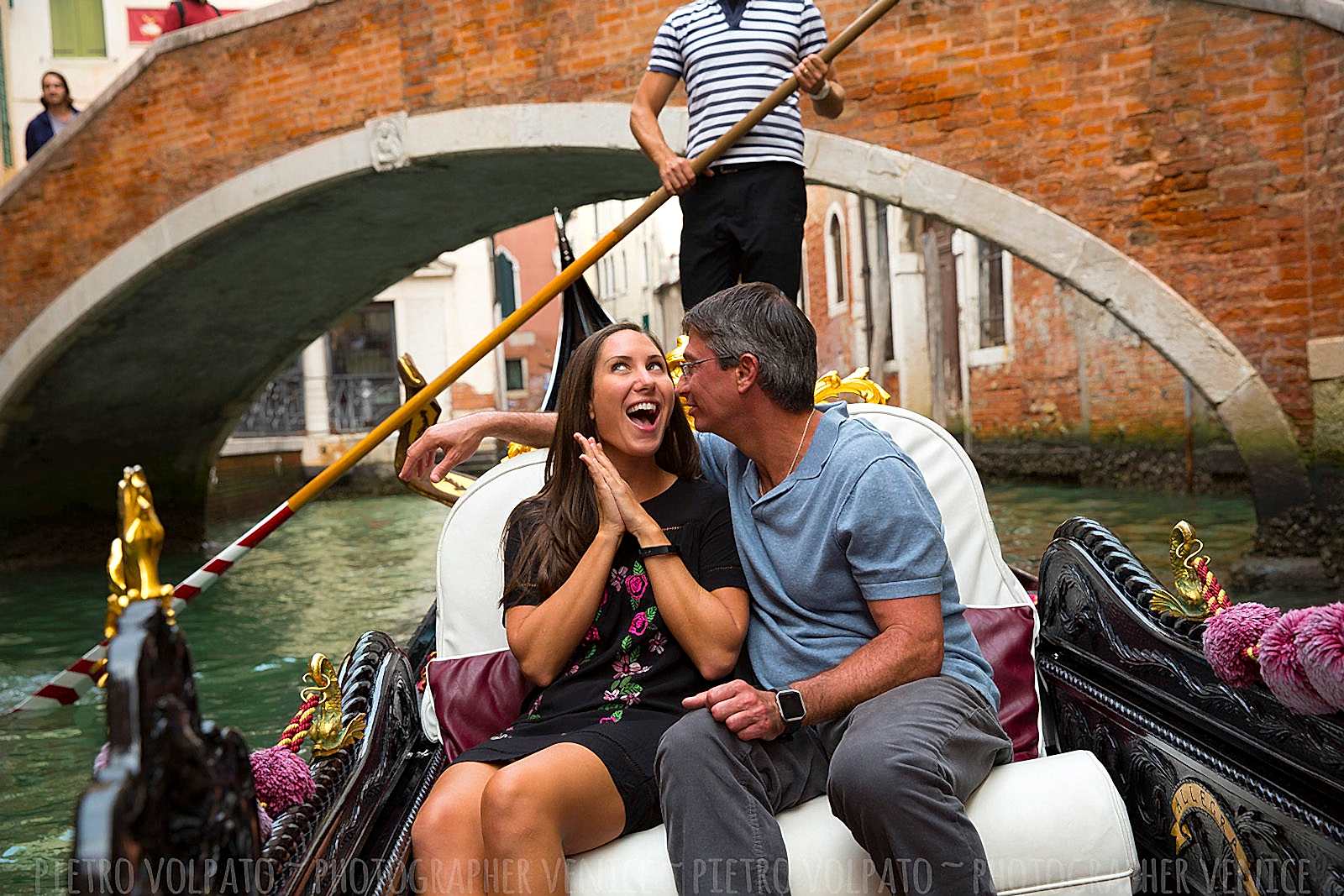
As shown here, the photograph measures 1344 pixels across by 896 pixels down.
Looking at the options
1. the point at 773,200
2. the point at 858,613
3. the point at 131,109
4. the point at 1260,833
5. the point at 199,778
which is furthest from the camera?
the point at 131,109

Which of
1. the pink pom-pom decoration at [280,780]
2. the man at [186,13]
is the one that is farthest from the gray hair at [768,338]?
the man at [186,13]

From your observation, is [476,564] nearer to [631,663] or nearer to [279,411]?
[631,663]

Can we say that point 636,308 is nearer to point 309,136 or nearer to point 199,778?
point 309,136

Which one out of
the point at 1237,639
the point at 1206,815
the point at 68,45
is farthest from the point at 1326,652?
the point at 68,45

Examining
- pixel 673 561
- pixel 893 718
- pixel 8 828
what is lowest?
pixel 8 828

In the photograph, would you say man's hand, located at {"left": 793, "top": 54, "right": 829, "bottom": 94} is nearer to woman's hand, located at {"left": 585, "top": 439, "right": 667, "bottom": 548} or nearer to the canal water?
woman's hand, located at {"left": 585, "top": 439, "right": 667, "bottom": 548}

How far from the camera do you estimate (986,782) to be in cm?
125

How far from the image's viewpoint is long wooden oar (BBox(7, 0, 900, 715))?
1.36 metres

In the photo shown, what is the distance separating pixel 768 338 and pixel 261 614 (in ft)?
13.8

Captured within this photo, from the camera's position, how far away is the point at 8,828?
2.67 metres

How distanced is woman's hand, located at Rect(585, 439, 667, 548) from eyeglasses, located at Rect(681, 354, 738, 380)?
0.42ft

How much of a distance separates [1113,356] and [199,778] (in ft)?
26.0

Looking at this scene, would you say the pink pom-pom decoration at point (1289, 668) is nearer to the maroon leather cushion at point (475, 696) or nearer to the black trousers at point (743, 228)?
the maroon leather cushion at point (475, 696)

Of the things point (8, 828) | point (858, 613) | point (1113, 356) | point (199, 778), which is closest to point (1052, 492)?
point (1113, 356)
